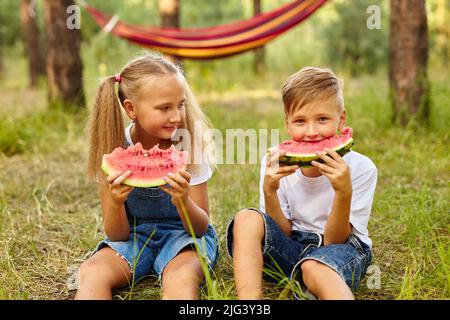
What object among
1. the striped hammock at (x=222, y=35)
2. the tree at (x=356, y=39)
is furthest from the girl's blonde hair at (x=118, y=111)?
the tree at (x=356, y=39)

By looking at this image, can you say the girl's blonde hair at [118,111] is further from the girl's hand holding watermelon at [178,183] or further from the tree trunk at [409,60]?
the tree trunk at [409,60]

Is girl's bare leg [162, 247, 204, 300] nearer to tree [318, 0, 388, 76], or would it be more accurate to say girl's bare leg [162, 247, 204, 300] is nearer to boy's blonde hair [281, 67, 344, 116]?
boy's blonde hair [281, 67, 344, 116]

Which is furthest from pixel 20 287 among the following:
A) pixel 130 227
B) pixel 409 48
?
pixel 409 48

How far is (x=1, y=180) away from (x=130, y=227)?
2.07 m

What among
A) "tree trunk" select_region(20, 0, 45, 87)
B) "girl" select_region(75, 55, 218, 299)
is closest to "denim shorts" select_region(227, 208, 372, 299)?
"girl" select_region(75, 55, 218, 299)

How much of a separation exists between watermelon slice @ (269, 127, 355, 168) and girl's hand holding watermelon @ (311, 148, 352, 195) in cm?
6

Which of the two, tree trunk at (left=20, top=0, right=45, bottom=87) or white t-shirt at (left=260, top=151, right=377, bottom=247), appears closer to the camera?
white t-shirt at (left=260, top=151, right=377, bottom=247)

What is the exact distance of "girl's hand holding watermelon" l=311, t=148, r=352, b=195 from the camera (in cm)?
228

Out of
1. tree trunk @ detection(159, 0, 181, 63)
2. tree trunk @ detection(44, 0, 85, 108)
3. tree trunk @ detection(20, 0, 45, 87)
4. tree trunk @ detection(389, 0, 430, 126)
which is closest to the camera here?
tree trunk @ detection(389, 0, 430, 126)

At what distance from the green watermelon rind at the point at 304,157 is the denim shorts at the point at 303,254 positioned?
0.82ft

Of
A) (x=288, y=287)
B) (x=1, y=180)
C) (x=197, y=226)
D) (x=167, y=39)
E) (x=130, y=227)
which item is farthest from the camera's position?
(x=167, y=39)

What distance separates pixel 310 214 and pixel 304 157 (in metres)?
0.32

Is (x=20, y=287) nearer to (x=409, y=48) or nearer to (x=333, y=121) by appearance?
(x=333, y=121)

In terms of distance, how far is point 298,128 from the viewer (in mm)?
2510
